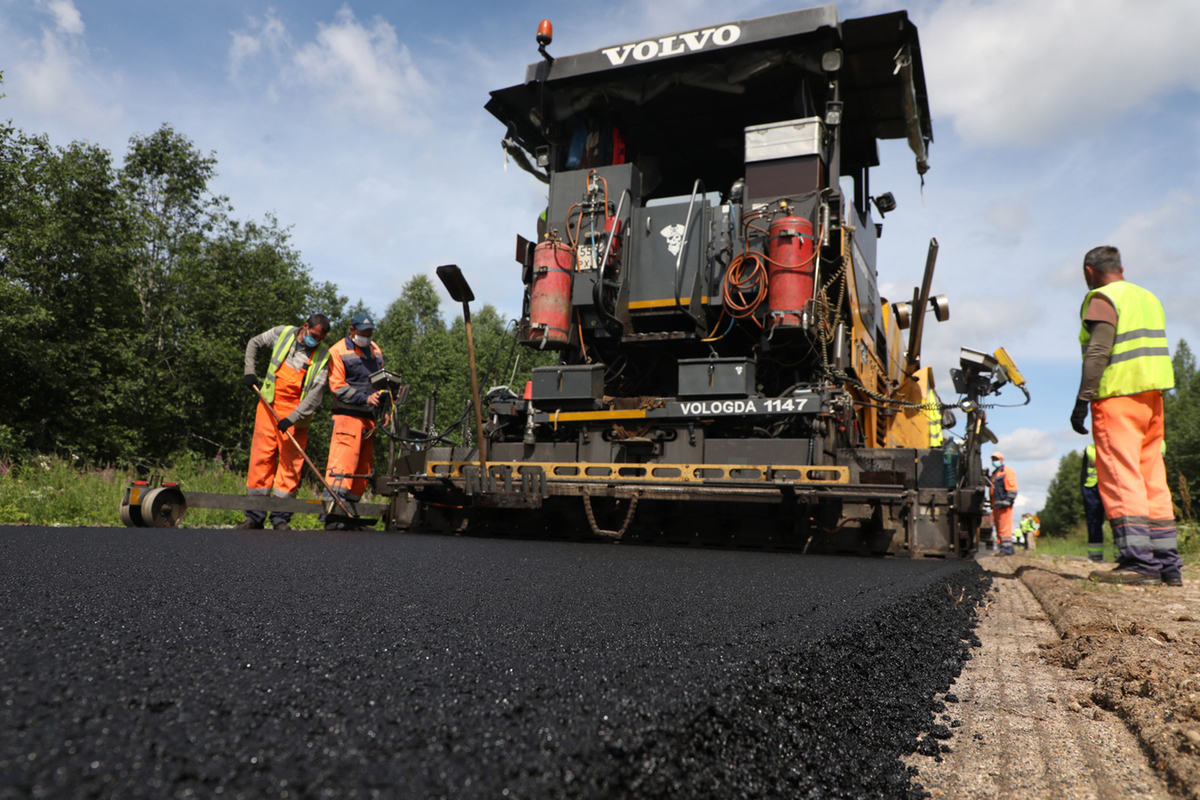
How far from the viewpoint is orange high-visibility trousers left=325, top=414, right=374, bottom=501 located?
5176 mm

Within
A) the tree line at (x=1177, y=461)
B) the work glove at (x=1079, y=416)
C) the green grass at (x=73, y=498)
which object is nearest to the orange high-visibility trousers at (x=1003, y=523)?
the tree line at (x=1177, y=461)

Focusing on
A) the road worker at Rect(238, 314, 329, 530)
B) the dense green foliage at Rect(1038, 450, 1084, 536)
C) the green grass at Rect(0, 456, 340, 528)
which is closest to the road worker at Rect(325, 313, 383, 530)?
the road worker at Rect(238, 314, 329, 530)

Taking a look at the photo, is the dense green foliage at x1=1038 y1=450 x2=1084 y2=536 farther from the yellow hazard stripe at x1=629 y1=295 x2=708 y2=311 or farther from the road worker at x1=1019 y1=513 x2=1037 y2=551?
the yellow hazard stripe at x1=629 y1=295 x2=708 y2=311

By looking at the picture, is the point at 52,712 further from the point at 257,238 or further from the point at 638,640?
the point at 257,238

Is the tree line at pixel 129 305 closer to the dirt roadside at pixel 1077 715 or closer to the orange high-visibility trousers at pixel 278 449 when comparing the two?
the orange high-visibility trousers at pixel 278 449

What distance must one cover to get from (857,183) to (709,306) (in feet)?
8.47

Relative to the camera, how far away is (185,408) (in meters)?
18.2

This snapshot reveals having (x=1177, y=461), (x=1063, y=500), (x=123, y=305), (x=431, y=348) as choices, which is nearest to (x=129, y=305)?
(x=123, y=305)

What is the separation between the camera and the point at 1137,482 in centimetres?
369

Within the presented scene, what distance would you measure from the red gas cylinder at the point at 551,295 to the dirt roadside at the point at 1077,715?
3577mm

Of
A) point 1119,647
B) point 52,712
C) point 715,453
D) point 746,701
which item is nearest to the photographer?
point 52,712

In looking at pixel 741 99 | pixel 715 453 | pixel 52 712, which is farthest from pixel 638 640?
pixel 741 99

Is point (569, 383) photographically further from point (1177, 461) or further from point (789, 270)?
point (1177, 461)

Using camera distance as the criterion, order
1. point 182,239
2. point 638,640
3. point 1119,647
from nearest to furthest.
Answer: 1. point 638,640
2. point 1119,647
3. point 182,239
